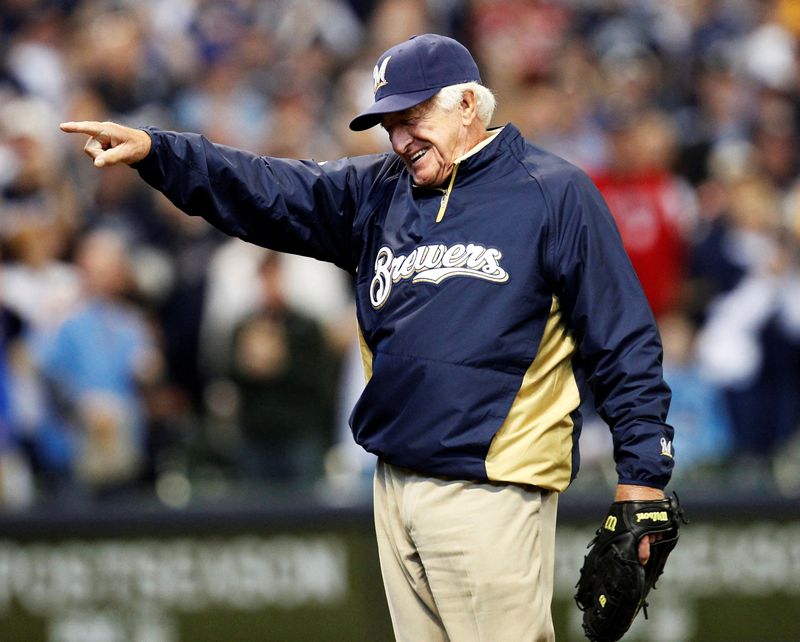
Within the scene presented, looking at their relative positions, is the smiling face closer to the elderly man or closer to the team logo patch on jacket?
the elderly man

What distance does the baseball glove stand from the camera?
390 centimetres

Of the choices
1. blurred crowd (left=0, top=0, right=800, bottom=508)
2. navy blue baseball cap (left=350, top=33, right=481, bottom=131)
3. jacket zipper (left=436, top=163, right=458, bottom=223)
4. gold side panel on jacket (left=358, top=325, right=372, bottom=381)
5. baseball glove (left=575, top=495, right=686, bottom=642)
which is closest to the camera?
baseball glove (left=575, top=495, right=686, bottom=642)

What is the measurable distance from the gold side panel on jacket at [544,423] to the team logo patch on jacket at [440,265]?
21cm

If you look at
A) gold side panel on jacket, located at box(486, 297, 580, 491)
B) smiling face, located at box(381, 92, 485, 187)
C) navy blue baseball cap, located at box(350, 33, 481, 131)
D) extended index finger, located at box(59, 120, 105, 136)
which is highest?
A: navy blue baseball cap, located at box(350, 33, 481, 131)

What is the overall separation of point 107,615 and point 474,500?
3917 millimetres

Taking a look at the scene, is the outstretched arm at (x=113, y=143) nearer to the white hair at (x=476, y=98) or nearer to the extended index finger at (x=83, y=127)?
the extended index finger at (x=83, y=127)

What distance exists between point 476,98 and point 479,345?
693mm

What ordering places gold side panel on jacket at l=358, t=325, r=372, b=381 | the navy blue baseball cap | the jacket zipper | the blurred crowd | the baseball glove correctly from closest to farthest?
1. the baseball glove
2. the navy blue baseball cap
3. the jacket zipper
4. gold side panel on jacket at l=358, t=325, r=372, b=381
5. the blurred crowd

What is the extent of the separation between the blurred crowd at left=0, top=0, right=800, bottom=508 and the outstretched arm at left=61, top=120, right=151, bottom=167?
12.3 feet

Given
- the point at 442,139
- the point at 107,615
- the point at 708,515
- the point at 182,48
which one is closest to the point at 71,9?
the point at 182,48

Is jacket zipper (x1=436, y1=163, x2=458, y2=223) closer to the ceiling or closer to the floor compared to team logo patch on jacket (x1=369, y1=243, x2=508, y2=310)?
closer to the ceiling

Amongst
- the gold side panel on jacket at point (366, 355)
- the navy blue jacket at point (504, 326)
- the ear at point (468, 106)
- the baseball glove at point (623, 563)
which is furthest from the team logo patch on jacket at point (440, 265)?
the baseball glove at point (623, 563)

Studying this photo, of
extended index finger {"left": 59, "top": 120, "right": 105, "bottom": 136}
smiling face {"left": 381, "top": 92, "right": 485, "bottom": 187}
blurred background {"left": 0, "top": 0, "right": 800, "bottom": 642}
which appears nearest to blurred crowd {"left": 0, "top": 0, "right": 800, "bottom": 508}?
blurred background {"left": 0, "top": 0, "right": 800, "bottom": 642}

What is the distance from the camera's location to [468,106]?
13.5ft
